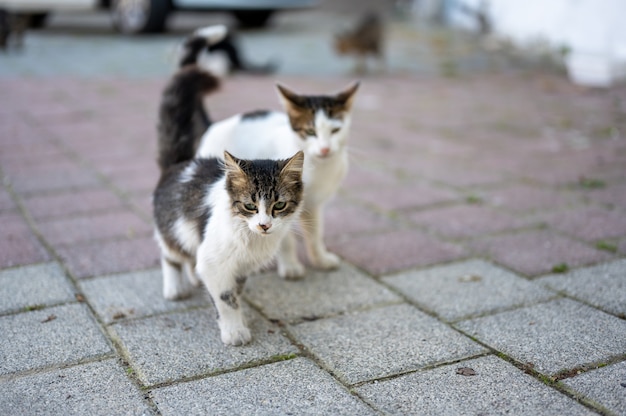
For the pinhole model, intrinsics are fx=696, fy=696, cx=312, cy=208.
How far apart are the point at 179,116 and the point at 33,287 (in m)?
1.05

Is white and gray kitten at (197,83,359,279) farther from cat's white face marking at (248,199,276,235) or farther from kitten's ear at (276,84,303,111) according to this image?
cat's white face marking at (248,199,276,235)

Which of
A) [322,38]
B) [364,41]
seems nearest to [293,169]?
[364,41]

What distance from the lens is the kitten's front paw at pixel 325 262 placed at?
3.54 m

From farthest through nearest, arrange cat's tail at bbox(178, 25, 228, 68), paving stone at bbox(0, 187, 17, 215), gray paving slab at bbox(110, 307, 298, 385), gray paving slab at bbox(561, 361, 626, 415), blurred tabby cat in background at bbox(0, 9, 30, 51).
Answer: blurred tabby cat in background at bbox(0, 9, 30, 51)
paving stone at bbox(0, 187, 17, 215)
cat's tail at bbox(178, 25, 228, 68)
gray paving slab at bbox(110, 307, 298, 385)
gray paving slab at bbox(561, 361, 626, 415)

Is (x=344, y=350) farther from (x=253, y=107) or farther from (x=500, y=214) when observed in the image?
(x=253, y=107)

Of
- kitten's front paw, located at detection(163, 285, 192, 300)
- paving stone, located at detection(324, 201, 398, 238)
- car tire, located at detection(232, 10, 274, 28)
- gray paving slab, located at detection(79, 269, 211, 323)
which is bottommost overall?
gray paving slab, located at detection(79, 269, 211, 323)

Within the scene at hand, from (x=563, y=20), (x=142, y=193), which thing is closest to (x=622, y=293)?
(x=142, y=193)

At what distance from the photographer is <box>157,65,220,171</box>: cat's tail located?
11.1 ft

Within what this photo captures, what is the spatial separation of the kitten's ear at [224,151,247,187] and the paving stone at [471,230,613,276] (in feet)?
5.18

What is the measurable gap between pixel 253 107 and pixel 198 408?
4.78 meters

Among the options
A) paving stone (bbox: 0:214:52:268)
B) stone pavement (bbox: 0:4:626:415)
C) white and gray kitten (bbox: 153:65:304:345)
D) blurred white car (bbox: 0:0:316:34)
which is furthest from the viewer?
blurred white car (bbox: 0:0:316:34)

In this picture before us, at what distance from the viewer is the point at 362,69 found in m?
8.97

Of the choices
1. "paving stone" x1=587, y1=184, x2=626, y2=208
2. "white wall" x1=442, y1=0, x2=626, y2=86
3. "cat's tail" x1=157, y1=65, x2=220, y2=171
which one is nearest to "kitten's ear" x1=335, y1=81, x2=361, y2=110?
"cat's tail" x1=157, y1=65, x2=220, y2=171

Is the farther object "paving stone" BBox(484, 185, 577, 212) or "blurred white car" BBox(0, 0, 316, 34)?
"blurred white car" BBox(0, 0, 316, 34)
